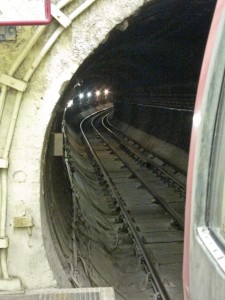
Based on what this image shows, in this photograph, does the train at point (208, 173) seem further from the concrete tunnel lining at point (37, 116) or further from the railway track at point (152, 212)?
the railway track at point (152, 212)

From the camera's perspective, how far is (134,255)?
749cm

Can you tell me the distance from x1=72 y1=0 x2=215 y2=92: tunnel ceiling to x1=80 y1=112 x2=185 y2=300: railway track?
232 centimetres

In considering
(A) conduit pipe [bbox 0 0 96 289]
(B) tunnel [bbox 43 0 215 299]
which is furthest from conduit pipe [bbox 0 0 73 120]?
(B) tunnel [bbox 43 0 215 299]

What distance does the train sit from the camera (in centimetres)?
220

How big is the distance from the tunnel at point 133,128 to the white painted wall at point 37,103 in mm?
236

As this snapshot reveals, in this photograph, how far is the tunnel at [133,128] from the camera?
618cm

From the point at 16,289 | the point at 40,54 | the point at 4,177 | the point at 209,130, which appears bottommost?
the point at 16,289

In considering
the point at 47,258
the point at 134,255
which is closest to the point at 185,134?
the point at 134,255

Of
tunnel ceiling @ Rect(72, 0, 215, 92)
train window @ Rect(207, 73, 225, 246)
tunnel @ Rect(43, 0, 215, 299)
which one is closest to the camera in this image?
train window @ Rect(207, 73, 225, 246)

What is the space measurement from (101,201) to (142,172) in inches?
126

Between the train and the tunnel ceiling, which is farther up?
the tunnel ceiling

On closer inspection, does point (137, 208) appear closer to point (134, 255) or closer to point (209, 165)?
point (134, 255)

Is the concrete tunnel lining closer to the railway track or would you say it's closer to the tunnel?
the tunnel

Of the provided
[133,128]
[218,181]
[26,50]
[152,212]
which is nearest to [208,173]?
[218,181]
